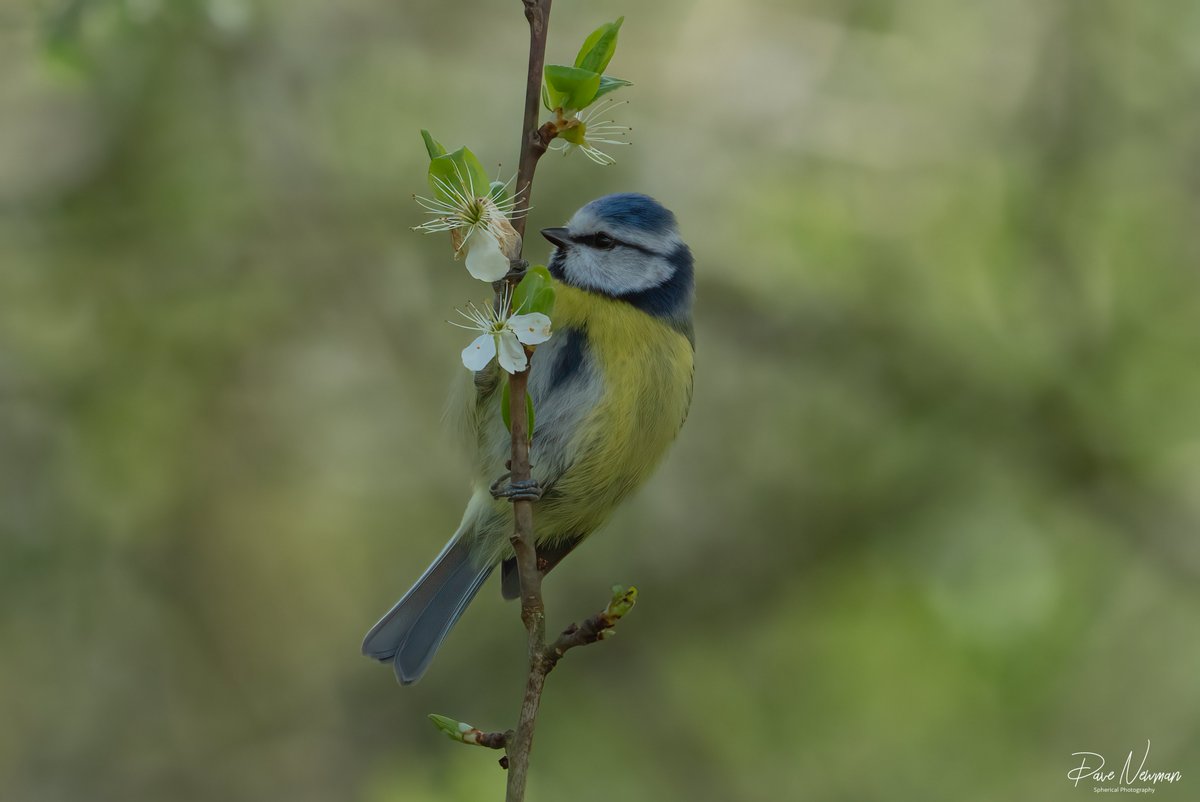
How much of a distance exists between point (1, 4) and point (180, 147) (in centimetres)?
101

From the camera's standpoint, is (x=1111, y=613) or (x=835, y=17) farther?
(x=835, y=17)

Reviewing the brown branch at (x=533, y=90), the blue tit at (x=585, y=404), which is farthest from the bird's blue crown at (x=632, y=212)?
the brown branch at (x=533, y=90)

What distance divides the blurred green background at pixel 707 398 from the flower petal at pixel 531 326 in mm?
3627

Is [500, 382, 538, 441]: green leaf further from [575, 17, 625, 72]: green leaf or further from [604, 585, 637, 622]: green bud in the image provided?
[575, 17, 625, 72]: green leaf

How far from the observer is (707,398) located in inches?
243

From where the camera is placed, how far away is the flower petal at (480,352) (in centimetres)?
189

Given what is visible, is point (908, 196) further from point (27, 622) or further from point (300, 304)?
point (27, 622)

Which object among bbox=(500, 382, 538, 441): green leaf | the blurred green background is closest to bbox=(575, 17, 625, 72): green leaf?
bbox=(500, 382, 538, 441): green leaf

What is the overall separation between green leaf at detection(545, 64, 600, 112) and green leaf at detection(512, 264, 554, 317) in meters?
0.26

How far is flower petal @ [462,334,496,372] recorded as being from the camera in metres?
1.89

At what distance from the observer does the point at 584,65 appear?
6.07ft

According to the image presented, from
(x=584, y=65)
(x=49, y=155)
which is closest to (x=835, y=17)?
(x=49, y=155)

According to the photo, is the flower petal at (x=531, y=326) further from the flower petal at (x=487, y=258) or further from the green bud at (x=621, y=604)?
the green bud at (x=621, y=604)

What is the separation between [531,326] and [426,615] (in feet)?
6.57
